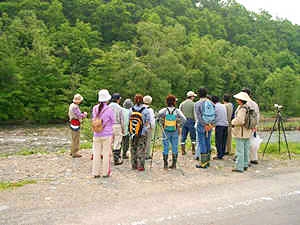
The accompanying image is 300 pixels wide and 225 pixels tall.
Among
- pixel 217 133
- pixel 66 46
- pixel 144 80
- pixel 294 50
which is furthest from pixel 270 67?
pixel 217 133

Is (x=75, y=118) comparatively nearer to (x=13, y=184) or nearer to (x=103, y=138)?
(x=103, y=138)

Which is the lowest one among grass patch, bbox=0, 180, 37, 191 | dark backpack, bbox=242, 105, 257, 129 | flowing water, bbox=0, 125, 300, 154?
flowing water, bbox=0, 125, 300, 154

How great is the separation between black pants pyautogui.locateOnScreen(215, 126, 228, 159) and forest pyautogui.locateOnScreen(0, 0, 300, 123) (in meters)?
→ 28.7

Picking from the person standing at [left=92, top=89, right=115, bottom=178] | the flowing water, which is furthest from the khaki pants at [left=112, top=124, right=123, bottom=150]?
A: the flowing water

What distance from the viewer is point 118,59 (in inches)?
1592

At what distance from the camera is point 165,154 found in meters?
7.55

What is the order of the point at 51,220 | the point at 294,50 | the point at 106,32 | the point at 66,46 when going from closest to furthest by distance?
the point at 51,220 < the point at 66,46 < the point at 106,32 < the point at 294,50

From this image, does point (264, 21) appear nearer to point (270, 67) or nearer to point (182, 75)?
point (270, 67)

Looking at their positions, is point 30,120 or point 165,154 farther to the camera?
point 30,120

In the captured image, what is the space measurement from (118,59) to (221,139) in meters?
33.6

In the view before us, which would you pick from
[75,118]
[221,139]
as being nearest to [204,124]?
[221,139]

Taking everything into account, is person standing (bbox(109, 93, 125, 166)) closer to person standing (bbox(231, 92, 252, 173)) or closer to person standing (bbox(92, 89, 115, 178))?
person standing (bbox(92, 89, 115, 178))

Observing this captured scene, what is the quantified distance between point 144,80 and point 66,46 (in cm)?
1685

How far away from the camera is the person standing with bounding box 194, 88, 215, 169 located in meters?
7.71
